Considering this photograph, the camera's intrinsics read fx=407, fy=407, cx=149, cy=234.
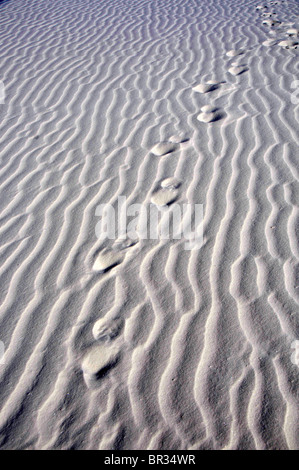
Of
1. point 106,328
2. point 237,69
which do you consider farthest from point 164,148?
point 237,69

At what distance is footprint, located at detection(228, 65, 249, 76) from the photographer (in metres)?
6.11

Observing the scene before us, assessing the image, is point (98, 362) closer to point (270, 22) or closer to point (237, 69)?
point (237, 69)

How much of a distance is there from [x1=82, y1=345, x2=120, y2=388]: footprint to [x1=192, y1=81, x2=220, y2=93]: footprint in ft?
14.0

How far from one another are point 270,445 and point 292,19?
8.59 m

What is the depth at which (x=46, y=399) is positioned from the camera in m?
2.29

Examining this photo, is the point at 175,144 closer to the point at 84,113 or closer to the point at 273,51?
the point at 84,113

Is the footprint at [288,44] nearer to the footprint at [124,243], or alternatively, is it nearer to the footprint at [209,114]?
the footprint at [209,114]

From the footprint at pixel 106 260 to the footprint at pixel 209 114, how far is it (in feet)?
8.19

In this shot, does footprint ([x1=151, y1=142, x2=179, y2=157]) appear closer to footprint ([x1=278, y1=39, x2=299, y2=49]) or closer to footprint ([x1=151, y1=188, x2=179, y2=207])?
footprint ([x1=151, y1=188, x2=179, y2=207])

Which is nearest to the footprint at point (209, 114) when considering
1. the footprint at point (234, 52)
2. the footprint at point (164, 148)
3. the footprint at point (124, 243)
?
the footprint at point (164, 148)

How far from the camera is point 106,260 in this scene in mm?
3127

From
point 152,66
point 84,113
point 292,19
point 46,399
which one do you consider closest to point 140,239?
point 46,399

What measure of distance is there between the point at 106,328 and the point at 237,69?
5049mm

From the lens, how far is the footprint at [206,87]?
5.66 metres
